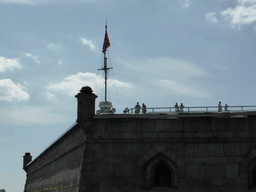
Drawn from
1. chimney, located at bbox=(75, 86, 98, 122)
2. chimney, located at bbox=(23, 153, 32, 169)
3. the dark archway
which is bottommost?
the dark archway

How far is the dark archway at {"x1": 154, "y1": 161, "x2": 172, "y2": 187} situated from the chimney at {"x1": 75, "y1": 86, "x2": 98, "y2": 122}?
236 inches

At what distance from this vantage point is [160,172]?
1024 inches

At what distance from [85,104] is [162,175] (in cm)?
750

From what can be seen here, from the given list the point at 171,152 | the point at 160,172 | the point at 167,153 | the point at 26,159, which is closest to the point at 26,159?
the point at 26,159

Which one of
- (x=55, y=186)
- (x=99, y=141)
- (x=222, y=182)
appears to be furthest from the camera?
(x=55, y=186)

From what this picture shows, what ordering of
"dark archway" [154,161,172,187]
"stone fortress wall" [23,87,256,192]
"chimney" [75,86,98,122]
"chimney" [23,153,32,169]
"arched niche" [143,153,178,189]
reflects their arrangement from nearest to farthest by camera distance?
"stone fortress wall" [23,87,256,192]
"arched niche" [143,153,178,189]
"dark archway" [154,161,172,187]
"chimney" [75,86,98,122]
"chimney" [23,153,32,169]

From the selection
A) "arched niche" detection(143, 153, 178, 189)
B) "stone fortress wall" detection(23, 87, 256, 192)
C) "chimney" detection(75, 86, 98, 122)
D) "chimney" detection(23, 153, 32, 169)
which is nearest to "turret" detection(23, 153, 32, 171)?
"chimney" detection(23, 153, 32, 169)

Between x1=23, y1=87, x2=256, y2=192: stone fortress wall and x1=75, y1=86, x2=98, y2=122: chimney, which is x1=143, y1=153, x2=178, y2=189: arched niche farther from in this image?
x1=75, y1=86, x2=98, y2=122: chimney

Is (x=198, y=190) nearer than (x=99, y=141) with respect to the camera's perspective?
Yes

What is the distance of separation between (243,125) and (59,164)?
18.9m

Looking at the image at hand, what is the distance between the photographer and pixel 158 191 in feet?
83.4

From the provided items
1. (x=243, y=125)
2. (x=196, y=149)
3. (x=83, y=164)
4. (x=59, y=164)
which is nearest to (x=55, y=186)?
(x=59, y=164)

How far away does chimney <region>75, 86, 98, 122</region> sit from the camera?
1069 inches

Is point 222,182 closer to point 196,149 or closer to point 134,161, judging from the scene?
point 196,149
